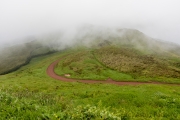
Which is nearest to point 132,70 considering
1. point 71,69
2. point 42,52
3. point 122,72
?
point 122,72

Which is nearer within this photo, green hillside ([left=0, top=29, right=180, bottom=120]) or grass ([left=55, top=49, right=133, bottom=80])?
green hillside ([left=0, top=29, right=180, bottom=120])

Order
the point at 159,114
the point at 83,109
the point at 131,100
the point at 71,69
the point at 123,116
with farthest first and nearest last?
the point at 71,69 < the point at 131,100 < the point at 159,114 < the point at 123,116 < the point at 83,109

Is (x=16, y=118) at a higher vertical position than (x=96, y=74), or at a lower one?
higher

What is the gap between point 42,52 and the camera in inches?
7210

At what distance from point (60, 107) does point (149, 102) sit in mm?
8743

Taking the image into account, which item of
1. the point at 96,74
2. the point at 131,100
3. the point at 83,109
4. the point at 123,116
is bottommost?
the point at 96,74

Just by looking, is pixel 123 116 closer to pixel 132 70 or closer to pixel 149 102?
pixel 149 102

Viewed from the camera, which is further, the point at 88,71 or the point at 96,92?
the point at 88,71

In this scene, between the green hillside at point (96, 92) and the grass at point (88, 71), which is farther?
the grass at point (88, 71)

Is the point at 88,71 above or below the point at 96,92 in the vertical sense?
below

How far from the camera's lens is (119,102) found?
47.9 ft

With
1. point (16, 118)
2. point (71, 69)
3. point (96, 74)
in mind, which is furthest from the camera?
point (71, 69)

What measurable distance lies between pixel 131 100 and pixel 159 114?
14.5 feet

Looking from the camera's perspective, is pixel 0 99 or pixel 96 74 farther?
pixel 96 74
